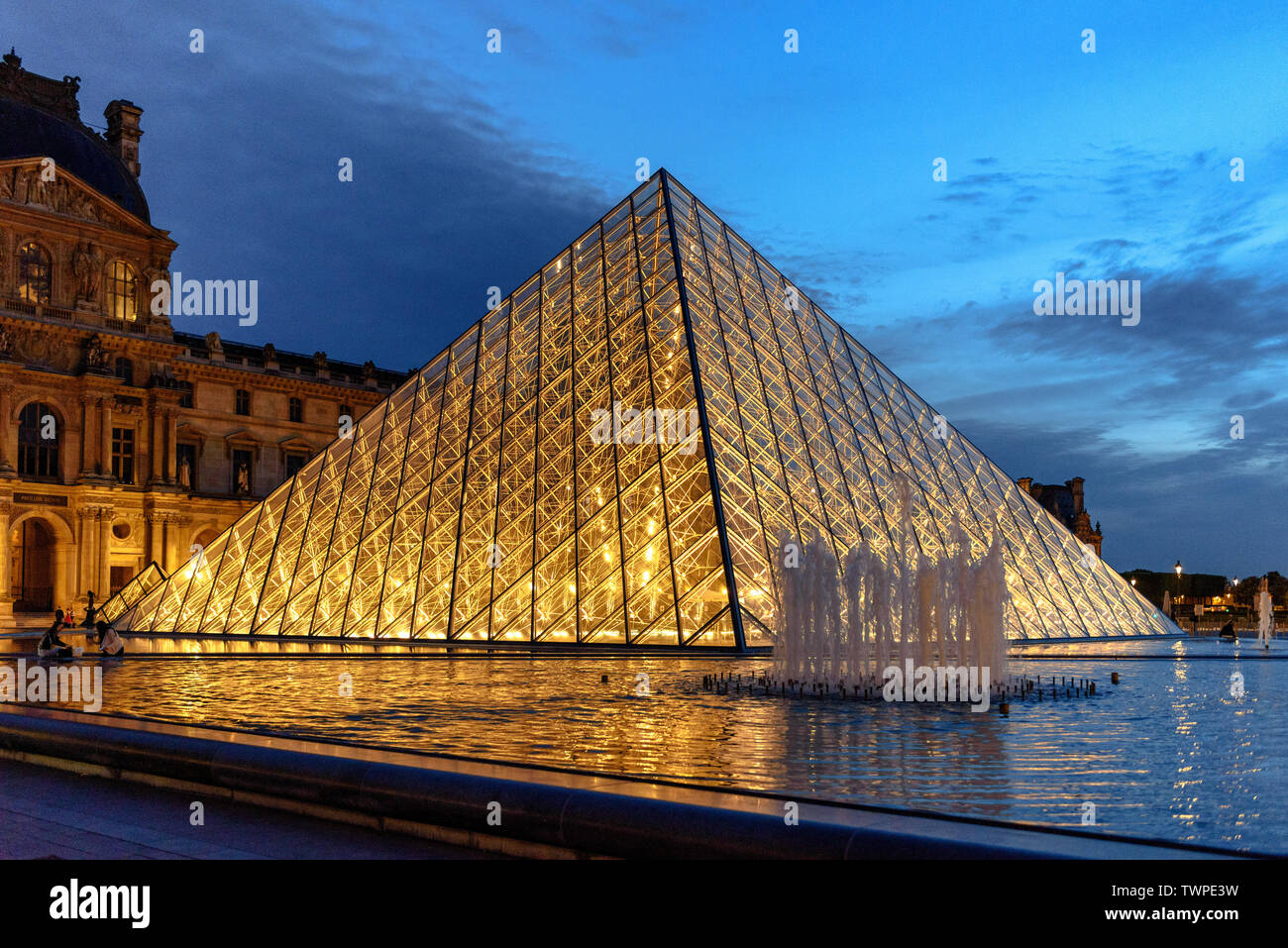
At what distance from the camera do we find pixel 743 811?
195 inches

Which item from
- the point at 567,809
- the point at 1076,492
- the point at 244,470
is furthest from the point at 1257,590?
the point at 567,809

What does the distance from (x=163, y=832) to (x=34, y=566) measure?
157ft

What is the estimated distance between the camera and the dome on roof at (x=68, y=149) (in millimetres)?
45875

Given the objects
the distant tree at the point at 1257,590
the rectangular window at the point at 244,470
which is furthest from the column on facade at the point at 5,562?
the distant tree at the point at 1257,590

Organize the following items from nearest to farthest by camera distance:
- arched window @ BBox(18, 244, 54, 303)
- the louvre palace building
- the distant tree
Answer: the louvre palace building < arched window @ BBox(18, 244, 54, 303) < the distant tree

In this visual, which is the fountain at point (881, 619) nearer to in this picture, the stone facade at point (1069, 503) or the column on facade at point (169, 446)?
the column on facade at point (169, 446)

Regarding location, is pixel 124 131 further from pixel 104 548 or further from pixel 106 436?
pixel 104 548

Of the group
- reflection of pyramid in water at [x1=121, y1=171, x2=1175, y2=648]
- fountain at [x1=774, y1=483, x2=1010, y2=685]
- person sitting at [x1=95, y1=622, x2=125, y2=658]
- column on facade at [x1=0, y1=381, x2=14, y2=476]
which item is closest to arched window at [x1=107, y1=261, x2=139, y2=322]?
column on facade at [x1=0, y1=381, x2=14, y2=476]

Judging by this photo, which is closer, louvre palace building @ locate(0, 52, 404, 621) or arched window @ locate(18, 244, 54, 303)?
louvre palace building @ locate(0, 52, 404, 621)

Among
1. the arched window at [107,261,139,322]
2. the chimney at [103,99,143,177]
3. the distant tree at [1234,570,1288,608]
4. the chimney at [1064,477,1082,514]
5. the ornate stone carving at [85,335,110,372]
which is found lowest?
the distant tree at [1234,570,1288,608]

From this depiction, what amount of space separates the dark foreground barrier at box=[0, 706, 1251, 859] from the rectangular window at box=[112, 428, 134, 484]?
45.4m

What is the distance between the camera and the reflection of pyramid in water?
21.7 metres

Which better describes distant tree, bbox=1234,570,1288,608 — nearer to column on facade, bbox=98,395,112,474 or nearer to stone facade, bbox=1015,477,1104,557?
stone facade, bbox=1015,477,1104,557

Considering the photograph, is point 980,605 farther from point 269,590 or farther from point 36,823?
point 269,590
